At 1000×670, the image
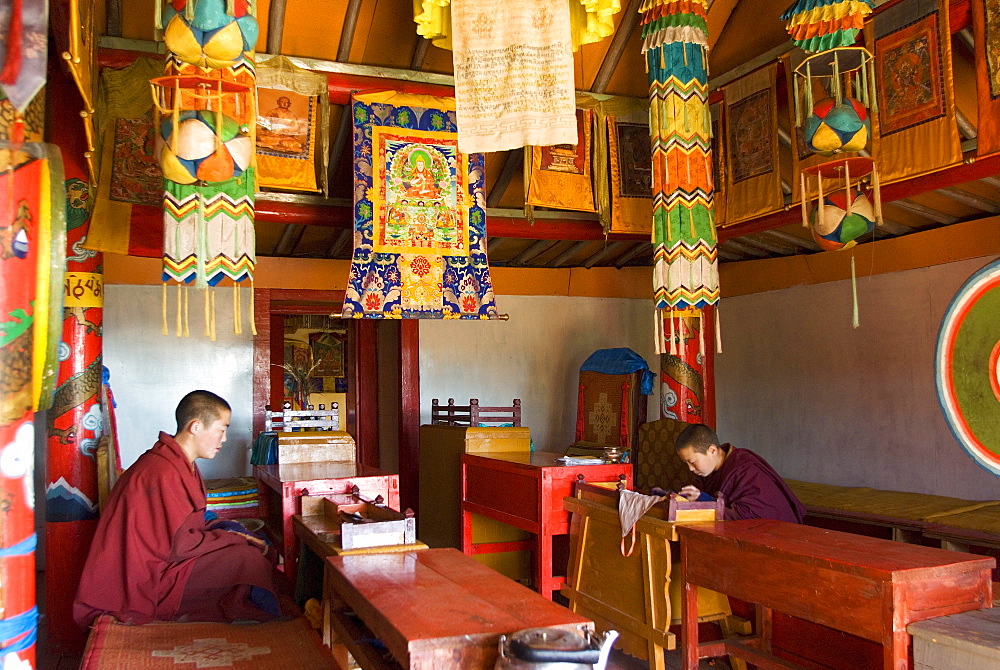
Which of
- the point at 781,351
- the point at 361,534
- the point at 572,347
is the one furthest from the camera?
the point at 572,347

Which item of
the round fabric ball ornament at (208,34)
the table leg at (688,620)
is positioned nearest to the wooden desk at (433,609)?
the table leg at (688,620)

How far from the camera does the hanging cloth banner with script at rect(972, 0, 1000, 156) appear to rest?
4020mm

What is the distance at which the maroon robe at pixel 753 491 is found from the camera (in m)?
3.78

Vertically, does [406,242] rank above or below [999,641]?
above

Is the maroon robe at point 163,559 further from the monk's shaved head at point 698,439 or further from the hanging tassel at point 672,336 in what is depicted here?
the hanging tassel at point 672,336

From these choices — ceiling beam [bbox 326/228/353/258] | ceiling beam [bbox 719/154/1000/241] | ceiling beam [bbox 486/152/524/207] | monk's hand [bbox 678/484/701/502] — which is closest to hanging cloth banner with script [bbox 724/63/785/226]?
ceiling beam [bbox 719/154/1000/241]

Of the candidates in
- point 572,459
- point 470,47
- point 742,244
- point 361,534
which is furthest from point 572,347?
point 361,534

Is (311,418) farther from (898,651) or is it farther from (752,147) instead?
(898,651)

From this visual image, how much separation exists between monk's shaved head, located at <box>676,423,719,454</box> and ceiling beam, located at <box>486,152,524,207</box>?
306cm

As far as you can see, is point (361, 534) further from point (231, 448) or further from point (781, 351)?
point (781, 351)

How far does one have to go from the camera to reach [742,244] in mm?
7430

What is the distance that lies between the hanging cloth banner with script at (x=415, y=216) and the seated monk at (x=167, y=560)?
208 centimetres

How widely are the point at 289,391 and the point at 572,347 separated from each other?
13.6ft

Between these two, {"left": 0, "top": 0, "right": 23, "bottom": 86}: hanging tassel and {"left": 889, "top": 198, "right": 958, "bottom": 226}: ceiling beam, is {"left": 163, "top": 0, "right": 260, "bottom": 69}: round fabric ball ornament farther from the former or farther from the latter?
{"left": 889, "top": 198, "right": 958, "bottom": 226}: ceiling beam
